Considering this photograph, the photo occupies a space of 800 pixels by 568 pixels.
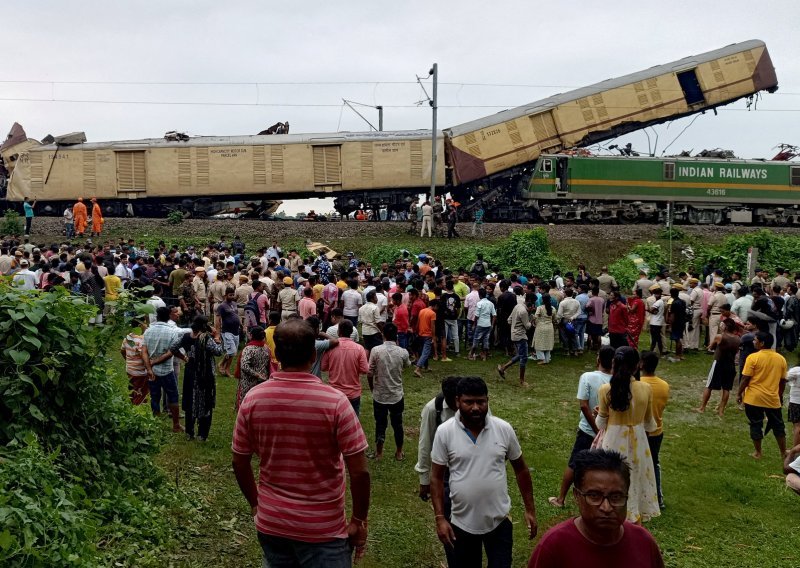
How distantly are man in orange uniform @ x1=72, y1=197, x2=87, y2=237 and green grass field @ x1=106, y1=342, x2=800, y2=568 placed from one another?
48.8 feet

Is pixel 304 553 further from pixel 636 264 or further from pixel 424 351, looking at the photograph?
pixel 636 264

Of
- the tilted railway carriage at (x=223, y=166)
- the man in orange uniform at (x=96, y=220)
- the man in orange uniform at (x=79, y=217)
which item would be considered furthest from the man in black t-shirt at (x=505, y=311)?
the man in orange uniform at (x=79, y=217)

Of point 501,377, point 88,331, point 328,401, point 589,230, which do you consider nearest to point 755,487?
point 501,377

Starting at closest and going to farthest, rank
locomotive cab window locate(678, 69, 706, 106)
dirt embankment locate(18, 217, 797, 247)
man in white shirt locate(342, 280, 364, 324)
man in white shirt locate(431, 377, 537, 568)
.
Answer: man in white shirt locate(431, 377, 537, 568)
man in white shirt locate(342, 280, 364, 324)
dirt embankment locate(18, 217, 797, 247)
locomotive cab window locate(678, 69, 706, 106)

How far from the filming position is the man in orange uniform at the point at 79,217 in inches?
866

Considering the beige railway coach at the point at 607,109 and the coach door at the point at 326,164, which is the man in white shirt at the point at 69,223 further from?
the beige railway coach at the point at 607,109

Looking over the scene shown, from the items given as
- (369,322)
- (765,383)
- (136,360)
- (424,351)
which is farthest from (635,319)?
(136,360)

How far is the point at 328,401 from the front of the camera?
306 centimetres

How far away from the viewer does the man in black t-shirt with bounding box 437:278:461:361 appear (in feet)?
40.5

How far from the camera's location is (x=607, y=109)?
27.2m

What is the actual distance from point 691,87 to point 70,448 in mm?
27873

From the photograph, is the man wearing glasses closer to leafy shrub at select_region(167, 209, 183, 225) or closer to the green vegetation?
the green vegetation

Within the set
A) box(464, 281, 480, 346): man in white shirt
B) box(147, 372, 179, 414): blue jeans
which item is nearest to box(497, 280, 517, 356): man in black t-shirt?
box(464, 281, 480, 346): man in white shirt

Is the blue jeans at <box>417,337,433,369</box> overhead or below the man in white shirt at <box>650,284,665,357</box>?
below
